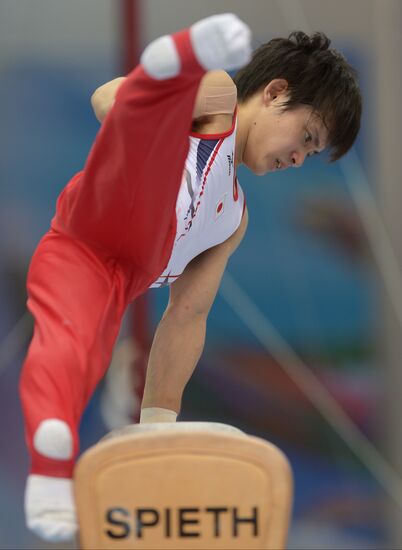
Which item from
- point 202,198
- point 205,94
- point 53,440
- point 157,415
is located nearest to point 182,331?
point 157,415

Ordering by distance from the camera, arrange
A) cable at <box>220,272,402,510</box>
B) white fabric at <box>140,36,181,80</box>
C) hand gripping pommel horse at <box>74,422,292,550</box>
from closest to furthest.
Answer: hand gripping pommel horse at <box>74,422,292,550</box> → white fabric at <box>140,36,181,80</box> → cable at <box>220,272,402,510</box>

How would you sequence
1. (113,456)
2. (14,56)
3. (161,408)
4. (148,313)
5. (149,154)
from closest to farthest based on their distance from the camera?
(113,456) < (149,154) < (161,408) < (148,313) < (14,56)

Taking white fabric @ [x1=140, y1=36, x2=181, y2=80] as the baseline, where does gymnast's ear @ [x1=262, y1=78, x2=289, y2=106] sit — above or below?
below

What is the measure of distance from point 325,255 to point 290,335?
1.48ft

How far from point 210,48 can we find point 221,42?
29mm

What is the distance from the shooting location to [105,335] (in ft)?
7.47

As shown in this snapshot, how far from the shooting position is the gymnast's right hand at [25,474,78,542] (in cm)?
192

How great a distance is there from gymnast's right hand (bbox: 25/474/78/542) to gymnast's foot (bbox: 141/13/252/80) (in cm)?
85

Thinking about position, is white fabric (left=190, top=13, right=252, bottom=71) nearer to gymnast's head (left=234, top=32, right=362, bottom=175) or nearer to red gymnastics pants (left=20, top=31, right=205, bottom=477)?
red gymnastics pants (left=20, top=31, right=205, bottom=477)

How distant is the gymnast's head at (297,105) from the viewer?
2691 millimetres

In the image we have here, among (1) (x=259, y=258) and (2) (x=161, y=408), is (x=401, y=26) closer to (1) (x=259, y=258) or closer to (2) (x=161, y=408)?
(1) (x=259, y=258)

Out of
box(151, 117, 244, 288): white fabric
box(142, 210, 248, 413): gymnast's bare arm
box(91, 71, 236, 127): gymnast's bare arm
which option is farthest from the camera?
box(142, 210, 248, 413): gymnast's bare arm

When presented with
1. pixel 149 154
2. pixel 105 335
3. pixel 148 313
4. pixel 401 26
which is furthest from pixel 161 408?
pixel 401 26

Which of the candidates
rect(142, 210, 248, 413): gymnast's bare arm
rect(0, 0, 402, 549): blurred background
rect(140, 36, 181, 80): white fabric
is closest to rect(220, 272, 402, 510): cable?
rect(0, 0, 402, 549): blurred background
